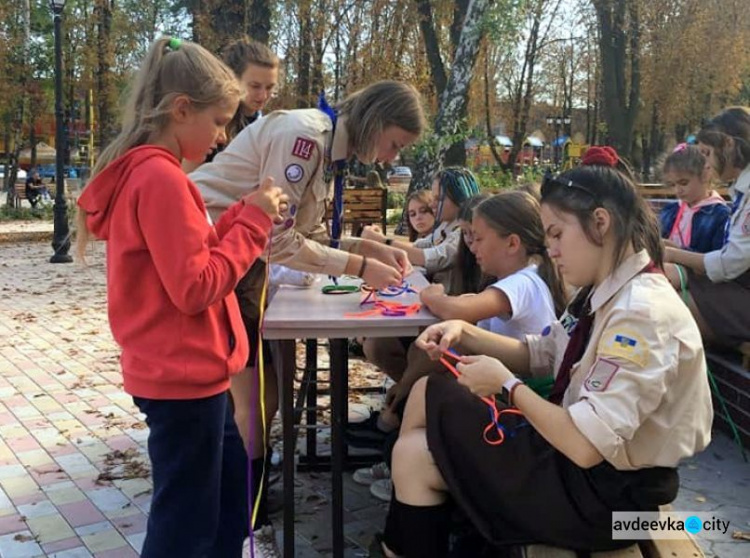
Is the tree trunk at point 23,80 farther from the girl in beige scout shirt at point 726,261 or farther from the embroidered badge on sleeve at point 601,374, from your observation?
the embroidered badge on sleeve at point 601,374

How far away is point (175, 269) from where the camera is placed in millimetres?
1742

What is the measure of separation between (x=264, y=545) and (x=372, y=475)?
2.35 ft

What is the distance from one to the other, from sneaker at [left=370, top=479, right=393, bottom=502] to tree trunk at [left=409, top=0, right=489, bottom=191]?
793 cm

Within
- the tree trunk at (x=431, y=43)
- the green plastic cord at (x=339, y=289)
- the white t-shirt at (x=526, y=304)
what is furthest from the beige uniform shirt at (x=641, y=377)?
the tree trunk at (x=431, y=43)

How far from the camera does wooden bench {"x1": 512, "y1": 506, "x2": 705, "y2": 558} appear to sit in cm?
184

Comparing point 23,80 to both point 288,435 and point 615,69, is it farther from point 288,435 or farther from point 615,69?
point 288,435

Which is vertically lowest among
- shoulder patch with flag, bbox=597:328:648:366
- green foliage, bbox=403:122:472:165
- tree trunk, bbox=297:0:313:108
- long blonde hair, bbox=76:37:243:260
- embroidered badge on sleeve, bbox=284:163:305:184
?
shoulder patch with flag, bbox=597:328:648:366

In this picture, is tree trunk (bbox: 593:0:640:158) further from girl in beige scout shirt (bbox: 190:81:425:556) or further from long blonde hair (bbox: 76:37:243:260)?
long blonde hair (bbox: 76:37:243:260)

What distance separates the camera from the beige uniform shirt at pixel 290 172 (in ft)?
8.66

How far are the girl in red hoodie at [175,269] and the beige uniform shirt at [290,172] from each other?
1.98 ft

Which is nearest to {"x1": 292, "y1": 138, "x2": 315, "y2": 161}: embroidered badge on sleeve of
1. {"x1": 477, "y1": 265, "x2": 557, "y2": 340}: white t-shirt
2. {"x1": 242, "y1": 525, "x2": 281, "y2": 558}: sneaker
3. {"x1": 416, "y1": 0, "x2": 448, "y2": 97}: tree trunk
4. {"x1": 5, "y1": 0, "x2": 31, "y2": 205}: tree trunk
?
{"x1": 477, "y1": 265, "x2": 557, "y2": 340}: white t-shirt

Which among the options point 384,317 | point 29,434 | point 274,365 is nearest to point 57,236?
point 29,434

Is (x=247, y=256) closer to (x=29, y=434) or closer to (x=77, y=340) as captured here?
(x=29, y=434)

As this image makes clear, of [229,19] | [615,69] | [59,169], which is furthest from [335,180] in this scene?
[615,69]
